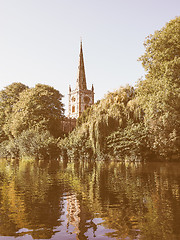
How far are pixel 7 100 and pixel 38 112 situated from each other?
1122 cm

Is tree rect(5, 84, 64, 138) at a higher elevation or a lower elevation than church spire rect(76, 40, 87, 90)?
lower

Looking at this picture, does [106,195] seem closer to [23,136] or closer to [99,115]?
[99,115]

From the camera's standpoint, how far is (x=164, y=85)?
18.6 meters

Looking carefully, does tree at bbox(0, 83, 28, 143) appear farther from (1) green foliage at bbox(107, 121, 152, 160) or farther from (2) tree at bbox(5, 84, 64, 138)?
(1) green foliage at bbox(107, 121, 152, 160)

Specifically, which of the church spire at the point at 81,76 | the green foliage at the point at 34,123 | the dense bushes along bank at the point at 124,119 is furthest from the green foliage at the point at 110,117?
the church spire at the point at 81,76

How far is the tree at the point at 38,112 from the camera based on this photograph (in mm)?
39134

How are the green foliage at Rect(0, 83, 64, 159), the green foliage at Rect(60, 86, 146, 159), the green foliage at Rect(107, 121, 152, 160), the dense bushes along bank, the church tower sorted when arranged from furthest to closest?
the church tower, the green foliage at Rect(0, 83, 64, 159), the green foliage at Rect(60, 86, 146, 159), the green foliage at Rect(107, 121, 152, 160), the dense bushes along bank

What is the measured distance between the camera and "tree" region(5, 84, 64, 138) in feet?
128

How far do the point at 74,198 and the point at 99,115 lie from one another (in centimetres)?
2010

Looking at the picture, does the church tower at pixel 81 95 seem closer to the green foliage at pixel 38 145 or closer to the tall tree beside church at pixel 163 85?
the green foliage at pixel 38 145

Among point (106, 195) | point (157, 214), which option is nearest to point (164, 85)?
point (106, 195)

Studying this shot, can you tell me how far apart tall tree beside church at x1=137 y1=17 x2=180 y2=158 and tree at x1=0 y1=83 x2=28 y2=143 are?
32.1 m

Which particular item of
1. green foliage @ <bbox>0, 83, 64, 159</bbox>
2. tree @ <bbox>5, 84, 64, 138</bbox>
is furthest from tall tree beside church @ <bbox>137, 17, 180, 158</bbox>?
tree @ <bbox>5, 84, 64, 138</bbox>

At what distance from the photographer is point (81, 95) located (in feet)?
288
